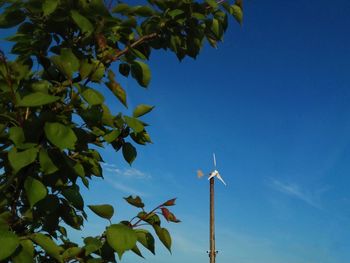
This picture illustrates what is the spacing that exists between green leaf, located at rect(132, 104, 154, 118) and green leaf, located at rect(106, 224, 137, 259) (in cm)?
77

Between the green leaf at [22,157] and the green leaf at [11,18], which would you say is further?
the green leaf at [11,18]

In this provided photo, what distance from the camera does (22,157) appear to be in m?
2.47

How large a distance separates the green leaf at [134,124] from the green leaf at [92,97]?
0.69ft

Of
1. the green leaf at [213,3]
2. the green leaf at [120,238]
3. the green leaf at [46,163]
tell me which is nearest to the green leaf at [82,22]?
the green leaf at [46,163]

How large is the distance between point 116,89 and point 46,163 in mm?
771

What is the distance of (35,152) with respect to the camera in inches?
98.7

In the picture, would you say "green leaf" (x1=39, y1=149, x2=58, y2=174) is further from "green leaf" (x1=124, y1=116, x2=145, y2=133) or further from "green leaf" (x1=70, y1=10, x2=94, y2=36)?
"green leaf" (x1=70, y1=10, x2=94, y2=36)

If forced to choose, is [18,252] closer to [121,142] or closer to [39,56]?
[121,142]

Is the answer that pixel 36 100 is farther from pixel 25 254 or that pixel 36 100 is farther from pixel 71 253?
pixel 71 253

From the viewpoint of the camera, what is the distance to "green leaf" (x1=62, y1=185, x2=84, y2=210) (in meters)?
2.84

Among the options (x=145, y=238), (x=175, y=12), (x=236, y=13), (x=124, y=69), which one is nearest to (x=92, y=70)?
(x=124, y=69)

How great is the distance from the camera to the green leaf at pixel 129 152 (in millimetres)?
3113

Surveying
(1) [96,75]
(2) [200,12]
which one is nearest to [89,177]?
(1) [96,75]

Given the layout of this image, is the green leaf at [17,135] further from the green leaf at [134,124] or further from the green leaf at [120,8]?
the green leaf at [120,8]
